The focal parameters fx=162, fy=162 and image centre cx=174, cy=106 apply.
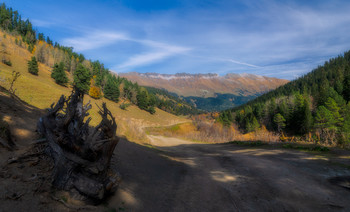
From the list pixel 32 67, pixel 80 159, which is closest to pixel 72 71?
pixel 32 67

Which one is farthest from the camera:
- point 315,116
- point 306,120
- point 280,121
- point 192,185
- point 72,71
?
point 72,71

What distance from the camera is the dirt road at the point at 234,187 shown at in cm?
493

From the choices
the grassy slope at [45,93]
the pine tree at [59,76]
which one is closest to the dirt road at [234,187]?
the grassy slope at [45,93]

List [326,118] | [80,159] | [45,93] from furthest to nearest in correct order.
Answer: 1. [326,118]
2. [45,93]
3. [80,159]

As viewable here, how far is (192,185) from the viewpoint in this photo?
6.70 meters

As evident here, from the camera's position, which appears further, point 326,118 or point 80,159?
point 326,118

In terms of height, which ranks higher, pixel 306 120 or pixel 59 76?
pixel 59 76

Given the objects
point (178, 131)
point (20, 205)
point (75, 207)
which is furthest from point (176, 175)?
point (178, 131)

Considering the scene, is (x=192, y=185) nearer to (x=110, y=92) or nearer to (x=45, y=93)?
(x=45, y=93)

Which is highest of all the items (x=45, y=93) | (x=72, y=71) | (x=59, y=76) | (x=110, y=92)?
(x=72, y=71)

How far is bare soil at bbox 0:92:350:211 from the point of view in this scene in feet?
11.8

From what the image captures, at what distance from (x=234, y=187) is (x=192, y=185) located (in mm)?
1655

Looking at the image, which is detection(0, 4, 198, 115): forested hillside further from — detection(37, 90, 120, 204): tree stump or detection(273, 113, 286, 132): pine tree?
detection(273, 113, 286, 132): pine tree

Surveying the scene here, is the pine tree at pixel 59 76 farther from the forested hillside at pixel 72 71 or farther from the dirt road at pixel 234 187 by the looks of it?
the dirt road at pixel 234 187
